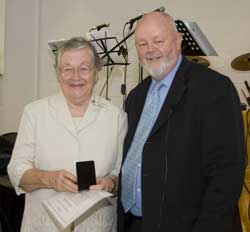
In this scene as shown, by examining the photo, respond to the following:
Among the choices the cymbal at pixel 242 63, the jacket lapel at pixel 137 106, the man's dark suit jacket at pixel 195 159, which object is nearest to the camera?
the man's dark suit jacket at pixel 195 159

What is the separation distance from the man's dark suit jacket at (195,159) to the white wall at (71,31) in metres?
2.87

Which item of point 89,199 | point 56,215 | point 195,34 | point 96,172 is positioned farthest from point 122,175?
point 195,34

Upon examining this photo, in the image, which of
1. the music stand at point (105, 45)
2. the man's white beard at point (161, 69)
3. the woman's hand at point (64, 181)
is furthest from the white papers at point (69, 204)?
the music stand at point (105, 45)

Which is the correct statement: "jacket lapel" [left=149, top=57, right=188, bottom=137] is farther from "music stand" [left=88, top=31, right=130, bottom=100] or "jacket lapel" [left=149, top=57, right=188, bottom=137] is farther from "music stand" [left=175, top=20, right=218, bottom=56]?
"music stand" [left=88, top=31, right=130, bottom=100]

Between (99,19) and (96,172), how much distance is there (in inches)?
125

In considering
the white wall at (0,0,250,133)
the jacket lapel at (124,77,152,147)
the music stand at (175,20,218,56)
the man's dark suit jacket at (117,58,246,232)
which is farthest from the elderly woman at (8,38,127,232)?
the white wall at (0,0,250,133)

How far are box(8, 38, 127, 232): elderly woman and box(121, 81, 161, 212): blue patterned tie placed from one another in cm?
8

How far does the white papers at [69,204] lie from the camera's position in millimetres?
1436

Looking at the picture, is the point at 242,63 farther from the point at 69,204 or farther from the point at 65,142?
the point at 69,204

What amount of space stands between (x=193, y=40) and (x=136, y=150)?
153 cm

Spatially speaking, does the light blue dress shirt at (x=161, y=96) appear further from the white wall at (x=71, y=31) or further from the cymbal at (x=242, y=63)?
the white wall at (x=71, y=31)

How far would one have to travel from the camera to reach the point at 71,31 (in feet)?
15.3

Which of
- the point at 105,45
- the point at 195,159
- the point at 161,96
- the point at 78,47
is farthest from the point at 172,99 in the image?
the point at 105,45

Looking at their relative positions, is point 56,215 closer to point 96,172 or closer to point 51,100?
point 96,172
